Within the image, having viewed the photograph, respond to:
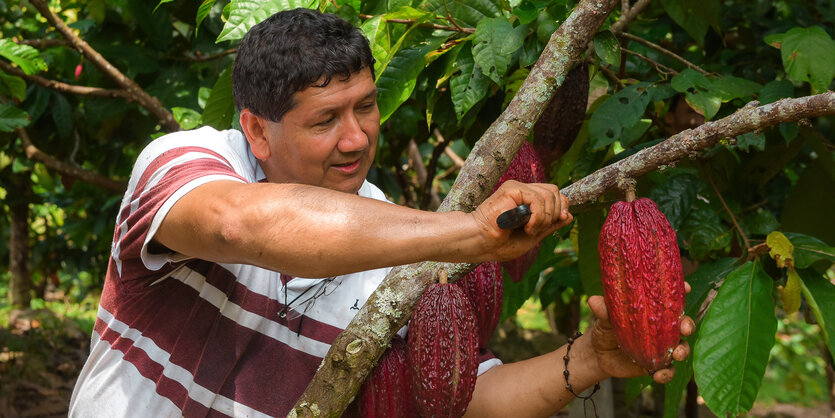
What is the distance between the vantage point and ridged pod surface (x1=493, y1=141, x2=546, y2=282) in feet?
4.45

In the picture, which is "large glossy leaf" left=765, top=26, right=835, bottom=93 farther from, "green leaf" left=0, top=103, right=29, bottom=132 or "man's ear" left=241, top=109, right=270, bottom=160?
"green leaf" left=0, top=103, right=29, bottom=132

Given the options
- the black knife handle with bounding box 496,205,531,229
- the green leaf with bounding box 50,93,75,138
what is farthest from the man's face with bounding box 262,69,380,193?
the green leaf with bounding box 50,93,75,138

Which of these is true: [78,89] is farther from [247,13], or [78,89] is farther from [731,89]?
[731,89]

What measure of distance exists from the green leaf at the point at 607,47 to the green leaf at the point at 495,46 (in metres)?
0.15

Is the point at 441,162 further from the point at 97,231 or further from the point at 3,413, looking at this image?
the point at 3,413

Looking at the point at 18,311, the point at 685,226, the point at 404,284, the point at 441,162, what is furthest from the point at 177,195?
the point at 18,311

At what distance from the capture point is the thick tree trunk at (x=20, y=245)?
3.80 m

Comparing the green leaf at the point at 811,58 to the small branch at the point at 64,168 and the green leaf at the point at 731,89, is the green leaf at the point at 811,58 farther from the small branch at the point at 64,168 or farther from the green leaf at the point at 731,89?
the small branch at the point at 64,168

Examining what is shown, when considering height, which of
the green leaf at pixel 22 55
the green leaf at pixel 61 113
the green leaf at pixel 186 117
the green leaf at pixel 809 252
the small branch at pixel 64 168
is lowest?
the small branch at pixel 64 168

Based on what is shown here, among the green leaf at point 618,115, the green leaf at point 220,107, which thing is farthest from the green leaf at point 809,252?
the green leaf at point 220,107

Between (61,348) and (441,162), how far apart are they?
2.19m

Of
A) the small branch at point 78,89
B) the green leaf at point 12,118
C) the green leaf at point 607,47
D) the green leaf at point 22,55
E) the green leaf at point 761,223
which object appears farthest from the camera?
the small branch at point 78,89

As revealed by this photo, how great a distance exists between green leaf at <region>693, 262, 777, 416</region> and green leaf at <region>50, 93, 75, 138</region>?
2314mm

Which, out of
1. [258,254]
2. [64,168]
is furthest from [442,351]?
[64,168]
